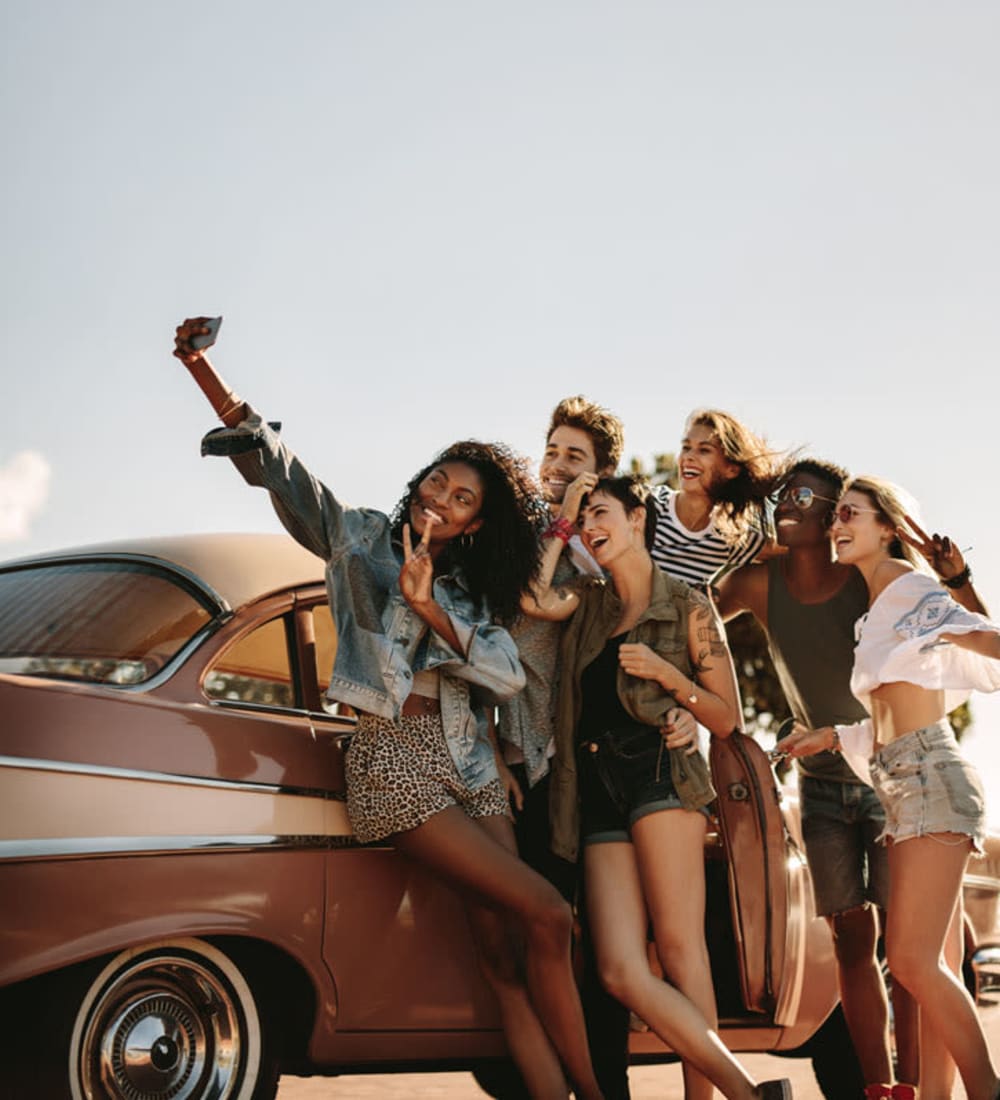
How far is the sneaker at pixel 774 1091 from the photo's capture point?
176 inches

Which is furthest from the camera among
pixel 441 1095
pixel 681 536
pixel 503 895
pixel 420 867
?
pixel 441 1095

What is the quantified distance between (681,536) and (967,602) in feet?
3.65

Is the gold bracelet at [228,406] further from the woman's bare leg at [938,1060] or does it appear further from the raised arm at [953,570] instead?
the woman's bare leg at [938,1060]

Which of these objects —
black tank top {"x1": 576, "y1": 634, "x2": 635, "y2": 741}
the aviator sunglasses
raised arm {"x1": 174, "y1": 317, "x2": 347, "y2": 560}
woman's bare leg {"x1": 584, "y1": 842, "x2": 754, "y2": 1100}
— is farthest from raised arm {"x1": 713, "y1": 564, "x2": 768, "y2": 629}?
raised arm {"x1": 174, "y1": 317, "x2": 347, "y2": 560}

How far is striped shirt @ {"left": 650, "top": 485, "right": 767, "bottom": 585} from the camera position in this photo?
5.58m

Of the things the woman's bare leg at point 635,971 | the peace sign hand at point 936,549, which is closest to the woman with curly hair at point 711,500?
the peace sign hand at point 936,549

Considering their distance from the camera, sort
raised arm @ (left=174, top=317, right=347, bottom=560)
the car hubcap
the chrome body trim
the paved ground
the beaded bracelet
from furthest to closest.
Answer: the paved ground < the beaded bracelet < raised arm @ (left=174, top=317, right=347, bottom=560) < the car hubcap < the chrome body trim

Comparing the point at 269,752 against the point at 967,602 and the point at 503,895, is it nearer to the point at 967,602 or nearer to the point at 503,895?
the point at 503,895

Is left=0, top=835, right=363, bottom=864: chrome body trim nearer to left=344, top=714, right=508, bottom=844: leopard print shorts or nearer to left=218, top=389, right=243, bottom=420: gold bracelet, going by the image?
left=344, top=714, right=508, bottom=844: leopard print shorts

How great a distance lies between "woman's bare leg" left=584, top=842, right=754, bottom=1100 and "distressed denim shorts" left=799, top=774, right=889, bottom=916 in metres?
1.05

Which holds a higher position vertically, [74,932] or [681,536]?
[681,536]

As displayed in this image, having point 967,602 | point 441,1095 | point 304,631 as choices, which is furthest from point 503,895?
point 441,1095

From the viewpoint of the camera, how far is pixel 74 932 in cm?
399

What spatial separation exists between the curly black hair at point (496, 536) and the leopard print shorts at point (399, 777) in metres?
0.48
